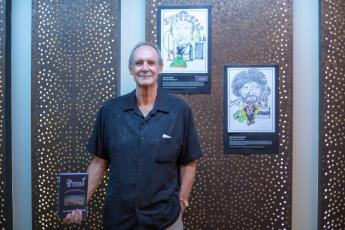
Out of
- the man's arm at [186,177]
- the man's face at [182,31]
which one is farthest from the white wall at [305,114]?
the man's arm at [186,177]

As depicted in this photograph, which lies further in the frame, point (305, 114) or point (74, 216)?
point (305, 114)

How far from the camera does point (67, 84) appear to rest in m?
2.41

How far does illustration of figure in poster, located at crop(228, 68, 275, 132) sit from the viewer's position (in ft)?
7.77

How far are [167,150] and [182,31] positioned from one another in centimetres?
100

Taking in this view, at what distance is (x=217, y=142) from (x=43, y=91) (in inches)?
50.0

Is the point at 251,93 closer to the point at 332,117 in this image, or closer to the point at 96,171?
the point at 332,117

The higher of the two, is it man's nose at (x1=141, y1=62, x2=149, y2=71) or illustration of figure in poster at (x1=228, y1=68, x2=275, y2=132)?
man's nose at (x1=141, y1=62, x2=149, y2=71)

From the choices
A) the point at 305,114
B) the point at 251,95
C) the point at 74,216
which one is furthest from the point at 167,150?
the point at 305,114

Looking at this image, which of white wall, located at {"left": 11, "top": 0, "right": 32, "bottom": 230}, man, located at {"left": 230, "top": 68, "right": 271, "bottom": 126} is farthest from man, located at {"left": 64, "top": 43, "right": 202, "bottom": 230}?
white wall, located at {"left": 11, "top": 0, "right": 32, "bottom": 230}

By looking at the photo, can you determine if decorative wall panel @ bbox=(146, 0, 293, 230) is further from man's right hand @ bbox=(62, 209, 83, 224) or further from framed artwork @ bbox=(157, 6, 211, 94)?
man's right hand @ bbox=(62, 209, 83, 224)

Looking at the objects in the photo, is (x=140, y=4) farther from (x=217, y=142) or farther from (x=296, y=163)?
(x=296, y=163)

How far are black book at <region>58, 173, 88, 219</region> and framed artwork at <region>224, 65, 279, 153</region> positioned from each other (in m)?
1.10

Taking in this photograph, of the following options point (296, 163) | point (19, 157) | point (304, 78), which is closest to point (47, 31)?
point (19, 157)

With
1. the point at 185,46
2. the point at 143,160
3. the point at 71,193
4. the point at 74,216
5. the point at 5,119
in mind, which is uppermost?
the point at 185,46
